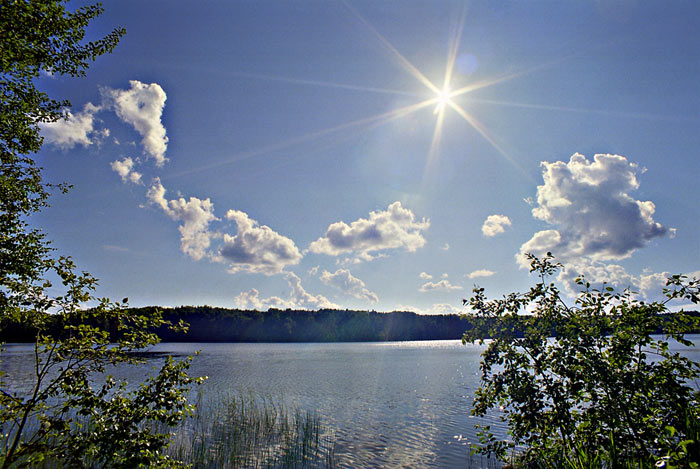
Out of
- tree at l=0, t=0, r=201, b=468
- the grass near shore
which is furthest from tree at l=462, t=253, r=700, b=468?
the grass near shore

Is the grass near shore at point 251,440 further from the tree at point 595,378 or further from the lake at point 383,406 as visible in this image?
the tree at point 595,378

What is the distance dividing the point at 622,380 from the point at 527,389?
1.62 metres

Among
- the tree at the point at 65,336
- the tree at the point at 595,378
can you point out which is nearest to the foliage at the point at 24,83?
the tree at the point at 65,336

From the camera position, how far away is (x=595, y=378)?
6.61 m

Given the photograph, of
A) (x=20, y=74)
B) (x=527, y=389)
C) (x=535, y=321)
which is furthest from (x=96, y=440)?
(x=20, y=74)

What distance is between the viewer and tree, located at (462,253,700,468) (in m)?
6.03

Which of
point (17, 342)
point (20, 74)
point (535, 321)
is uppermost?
point (20, 74)

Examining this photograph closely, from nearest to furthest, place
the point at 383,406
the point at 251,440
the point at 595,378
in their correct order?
the point at 595,378 < the point at 251,440 < the point at 383,406

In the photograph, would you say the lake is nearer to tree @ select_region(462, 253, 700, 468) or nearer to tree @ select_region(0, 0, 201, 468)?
tree @ select_region(0, 0, 201, 468)

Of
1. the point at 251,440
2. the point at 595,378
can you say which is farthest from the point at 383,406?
the point at 595,378

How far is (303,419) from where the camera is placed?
77.4 ft

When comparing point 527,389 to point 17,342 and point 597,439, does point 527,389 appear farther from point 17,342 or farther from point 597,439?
point 17,342

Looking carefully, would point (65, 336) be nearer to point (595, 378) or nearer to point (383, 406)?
point (595, 378)

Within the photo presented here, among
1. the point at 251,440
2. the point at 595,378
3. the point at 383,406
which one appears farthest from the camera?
the point at 383,406
